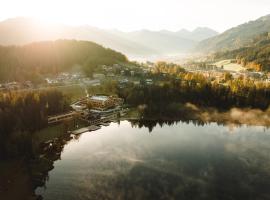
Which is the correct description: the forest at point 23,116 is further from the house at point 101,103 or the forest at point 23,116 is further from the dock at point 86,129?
the house at point 101,103

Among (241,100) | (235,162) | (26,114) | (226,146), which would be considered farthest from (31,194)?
(241,100)

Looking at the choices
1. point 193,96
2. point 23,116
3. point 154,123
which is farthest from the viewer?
point 193,96

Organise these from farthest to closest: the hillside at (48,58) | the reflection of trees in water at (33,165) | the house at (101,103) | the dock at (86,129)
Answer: the hillside at (48,58) < the house at (101,103) < the dock at (86,129) < the reflection of trees in water at (33,165)

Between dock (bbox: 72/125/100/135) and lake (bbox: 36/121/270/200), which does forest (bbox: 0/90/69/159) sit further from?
lake (bbox: 36/121/270/200)

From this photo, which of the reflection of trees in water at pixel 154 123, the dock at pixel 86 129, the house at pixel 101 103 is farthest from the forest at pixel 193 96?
the dock at pixel 86 129

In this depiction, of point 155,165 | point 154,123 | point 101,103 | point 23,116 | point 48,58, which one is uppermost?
point 48,58

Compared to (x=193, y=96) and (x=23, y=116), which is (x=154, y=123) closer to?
(x=193, y=96)

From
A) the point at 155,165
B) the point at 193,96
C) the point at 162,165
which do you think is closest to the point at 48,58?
the point at 193,96
